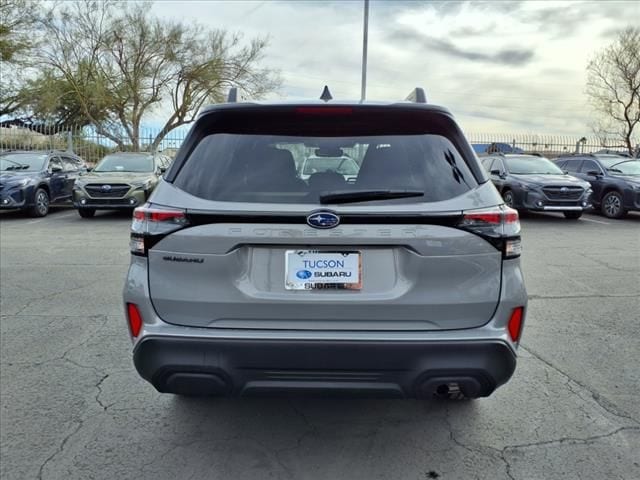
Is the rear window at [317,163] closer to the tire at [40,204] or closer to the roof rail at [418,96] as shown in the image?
the roof rail at [418,96]

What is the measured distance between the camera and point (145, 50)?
2697 centimetres

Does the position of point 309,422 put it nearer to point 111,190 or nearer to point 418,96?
point 418,96

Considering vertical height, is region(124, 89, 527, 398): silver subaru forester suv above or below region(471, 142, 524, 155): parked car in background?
below

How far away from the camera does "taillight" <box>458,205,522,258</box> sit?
234 centimetres

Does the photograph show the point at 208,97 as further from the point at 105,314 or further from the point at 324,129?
the point at 324,129

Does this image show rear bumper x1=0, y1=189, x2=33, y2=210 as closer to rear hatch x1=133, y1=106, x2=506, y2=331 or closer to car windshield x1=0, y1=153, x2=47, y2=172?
car windshield x1=0, y1=153, x2=47, y2=172

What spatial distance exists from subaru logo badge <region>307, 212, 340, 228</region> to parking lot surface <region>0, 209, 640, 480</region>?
4.20ft

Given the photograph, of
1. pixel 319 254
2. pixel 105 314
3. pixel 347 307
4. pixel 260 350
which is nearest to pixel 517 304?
pixel 347 307

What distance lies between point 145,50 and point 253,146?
27578mm

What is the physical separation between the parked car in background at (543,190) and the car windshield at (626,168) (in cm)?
180

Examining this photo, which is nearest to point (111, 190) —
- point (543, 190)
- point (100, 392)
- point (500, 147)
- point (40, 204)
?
point (40, 204)

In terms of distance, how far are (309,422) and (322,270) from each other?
48.5 inches

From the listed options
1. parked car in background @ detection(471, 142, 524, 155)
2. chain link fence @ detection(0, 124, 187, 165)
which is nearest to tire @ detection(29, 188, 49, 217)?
chain link fence @ detection(0, 124, 187, 165)

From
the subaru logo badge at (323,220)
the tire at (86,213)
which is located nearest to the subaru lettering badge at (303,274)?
the subaru logo badge at (323,220)
